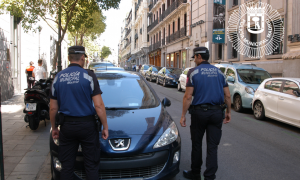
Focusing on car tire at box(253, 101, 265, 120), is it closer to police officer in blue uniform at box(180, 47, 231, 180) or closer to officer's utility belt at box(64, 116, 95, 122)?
police officer in blue uniform at box(180, 47, 231, 180)

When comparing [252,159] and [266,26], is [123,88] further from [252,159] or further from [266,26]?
[266,26]

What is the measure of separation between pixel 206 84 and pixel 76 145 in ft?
5.95

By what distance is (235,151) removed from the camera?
5.40 meters

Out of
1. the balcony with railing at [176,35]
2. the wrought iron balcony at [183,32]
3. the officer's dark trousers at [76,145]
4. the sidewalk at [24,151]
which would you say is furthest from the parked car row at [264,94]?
the balcony with railing at [176,35]

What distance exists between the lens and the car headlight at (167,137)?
3.48m

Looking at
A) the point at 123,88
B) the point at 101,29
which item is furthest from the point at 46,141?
the point at 101,29

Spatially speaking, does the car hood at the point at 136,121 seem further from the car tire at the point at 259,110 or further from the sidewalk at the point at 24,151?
the car tire at the point at 259,110

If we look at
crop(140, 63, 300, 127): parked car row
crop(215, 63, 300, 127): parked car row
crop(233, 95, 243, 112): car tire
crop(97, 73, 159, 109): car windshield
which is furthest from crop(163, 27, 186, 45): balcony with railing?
crop(97, 73, 159, 109): car windshield

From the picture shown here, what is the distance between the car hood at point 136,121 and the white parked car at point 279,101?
4.63 m

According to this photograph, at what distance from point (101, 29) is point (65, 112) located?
32364 millimetres

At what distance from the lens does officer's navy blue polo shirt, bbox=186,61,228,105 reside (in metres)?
3.63

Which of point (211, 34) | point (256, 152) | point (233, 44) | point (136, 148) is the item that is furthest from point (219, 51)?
point (136, 148)

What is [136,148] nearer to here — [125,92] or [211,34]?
[125,92]

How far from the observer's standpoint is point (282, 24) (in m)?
15.7
